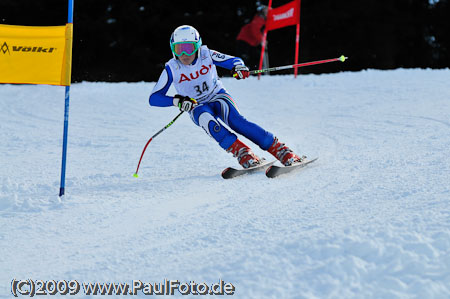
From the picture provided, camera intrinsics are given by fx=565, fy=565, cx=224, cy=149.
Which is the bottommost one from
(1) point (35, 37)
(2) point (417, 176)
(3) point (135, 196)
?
(3) point (135, 196)

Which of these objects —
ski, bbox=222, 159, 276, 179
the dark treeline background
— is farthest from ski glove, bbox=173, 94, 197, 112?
the dark treeline background

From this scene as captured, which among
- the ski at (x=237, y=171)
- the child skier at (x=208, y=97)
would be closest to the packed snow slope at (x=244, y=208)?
the ski at (x=237, y=171)

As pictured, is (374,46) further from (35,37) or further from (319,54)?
(35,37)

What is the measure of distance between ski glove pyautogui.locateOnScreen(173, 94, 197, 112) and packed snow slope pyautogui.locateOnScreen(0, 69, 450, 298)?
24.2 inches

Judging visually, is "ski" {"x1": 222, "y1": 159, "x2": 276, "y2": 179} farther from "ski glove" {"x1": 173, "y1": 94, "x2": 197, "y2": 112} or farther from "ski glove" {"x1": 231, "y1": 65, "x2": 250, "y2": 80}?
"ski glove" {"x1": 231, "y1": 65, "x2": 250, "y2": 80}

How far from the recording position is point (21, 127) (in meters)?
7.44

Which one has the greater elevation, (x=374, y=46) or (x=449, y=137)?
(x=374, y=46)

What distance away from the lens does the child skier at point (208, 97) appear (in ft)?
15.7

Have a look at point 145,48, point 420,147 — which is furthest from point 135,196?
point 145,48

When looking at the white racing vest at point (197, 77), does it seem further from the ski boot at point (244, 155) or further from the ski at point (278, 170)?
the ski at point (278, 170)

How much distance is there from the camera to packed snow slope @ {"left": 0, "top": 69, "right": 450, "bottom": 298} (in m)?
2.50

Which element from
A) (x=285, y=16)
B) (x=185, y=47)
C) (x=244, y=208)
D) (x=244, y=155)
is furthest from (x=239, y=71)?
(x=285, y=16)

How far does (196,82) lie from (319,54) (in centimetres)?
1394

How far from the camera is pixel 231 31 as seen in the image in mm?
17062
